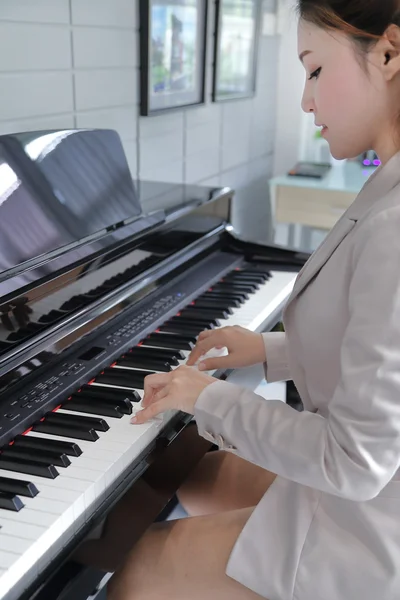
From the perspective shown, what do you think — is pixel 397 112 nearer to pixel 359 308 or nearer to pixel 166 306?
pixel 359 308

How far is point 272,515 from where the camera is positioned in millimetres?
938

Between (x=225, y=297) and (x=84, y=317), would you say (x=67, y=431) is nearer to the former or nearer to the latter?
(x=84, y=317)

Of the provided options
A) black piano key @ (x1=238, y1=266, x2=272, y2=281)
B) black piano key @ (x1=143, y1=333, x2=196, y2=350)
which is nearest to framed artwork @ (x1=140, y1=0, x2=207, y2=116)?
black piano key @ (x1=238, y1=266, x2=272, y2=281)

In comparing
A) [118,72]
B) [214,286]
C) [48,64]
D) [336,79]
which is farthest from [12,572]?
[118,72]

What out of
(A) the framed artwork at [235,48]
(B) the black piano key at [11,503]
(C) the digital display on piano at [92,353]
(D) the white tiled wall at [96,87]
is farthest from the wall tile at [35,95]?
(A) the framed artwork at [235,48]

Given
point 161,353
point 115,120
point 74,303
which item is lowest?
point 161,353

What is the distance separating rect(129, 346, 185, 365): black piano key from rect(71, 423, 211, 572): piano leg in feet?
0.51

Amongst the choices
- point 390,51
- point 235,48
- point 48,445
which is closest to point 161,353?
point 48,445

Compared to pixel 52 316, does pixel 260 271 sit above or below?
below

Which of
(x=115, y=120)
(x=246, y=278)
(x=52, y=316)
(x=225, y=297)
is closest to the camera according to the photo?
(x=52, y=316)

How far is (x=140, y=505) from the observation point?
3.31ft

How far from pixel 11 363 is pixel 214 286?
0.76 m

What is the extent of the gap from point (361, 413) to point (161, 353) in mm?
586

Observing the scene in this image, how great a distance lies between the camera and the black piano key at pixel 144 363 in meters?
1.22
